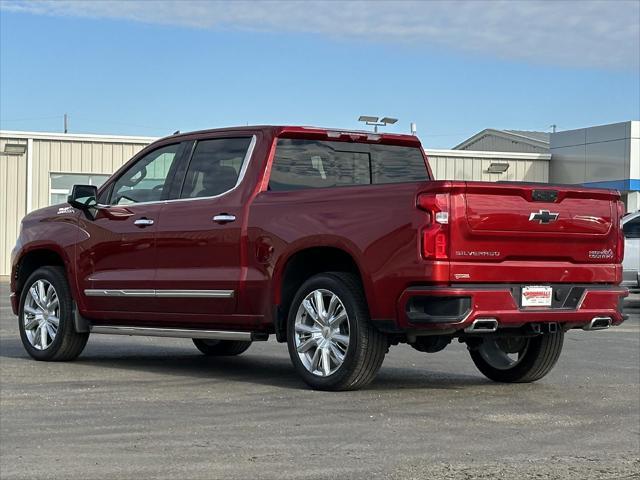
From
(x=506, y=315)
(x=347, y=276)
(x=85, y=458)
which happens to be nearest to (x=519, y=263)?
(x=506, y=315)

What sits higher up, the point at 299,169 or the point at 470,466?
the point at 299,169

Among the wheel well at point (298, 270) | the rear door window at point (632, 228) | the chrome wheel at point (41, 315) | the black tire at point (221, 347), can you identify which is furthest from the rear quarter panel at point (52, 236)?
the rear door window at point (632, 228)

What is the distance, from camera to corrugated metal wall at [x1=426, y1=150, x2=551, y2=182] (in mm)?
43125

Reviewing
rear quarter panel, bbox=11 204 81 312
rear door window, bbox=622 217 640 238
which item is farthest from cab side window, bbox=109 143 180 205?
rear door window, bbox=622 217 640 238

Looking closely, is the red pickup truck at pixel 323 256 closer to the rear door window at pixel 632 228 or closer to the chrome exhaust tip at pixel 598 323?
the chrome exhaust tip at pixel 598 323

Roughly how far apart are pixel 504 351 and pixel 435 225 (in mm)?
2120

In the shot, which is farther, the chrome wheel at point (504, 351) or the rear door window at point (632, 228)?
the rear door window at point (632, 228)

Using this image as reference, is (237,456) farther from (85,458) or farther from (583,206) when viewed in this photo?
(583,206)

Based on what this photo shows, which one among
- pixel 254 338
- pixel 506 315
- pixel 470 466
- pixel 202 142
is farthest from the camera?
pixel 202 142

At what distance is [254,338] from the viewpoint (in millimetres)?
9688

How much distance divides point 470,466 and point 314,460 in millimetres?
783

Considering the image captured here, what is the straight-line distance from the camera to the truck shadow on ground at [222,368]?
389 inches

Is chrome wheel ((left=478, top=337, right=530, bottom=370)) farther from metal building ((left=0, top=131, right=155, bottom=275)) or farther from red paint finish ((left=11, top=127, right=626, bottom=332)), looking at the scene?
metal building ((left=0, top=131, right=155, bottom=275))

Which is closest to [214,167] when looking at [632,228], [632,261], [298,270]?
[298,270]
